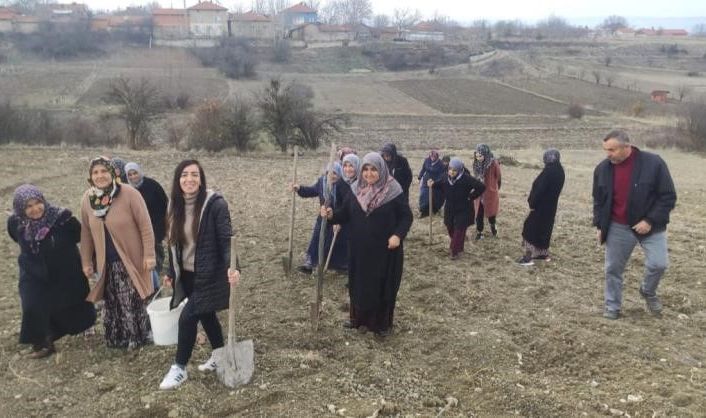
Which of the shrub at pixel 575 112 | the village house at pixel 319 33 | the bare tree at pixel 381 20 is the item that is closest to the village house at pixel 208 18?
the village house at pixel 319 33

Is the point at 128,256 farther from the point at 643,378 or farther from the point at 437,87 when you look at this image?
the point at 437,87

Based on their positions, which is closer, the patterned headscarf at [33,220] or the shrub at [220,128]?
the patterned headscarf at [33,220]

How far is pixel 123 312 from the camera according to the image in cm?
471

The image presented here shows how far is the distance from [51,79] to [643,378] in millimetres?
52347

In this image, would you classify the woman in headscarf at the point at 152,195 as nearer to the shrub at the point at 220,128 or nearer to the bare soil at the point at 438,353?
the bare soil at the point at 438,353

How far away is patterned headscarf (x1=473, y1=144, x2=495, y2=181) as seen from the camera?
8039 mm

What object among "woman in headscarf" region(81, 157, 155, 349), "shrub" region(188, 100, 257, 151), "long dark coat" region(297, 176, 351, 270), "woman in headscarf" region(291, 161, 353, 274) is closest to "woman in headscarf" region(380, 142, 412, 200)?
"woman in headscarf" region(291, 161, 353, 274)

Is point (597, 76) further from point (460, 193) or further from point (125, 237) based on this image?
point (125, 237)

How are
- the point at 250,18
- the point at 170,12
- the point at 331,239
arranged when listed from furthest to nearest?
1. the point at 250,18
2. the point at 170,12
3. the point at 331,239

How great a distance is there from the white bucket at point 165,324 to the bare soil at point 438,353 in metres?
0.13

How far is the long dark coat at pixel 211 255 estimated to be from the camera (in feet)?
13.1

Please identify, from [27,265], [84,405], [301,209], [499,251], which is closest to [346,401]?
[84,405]

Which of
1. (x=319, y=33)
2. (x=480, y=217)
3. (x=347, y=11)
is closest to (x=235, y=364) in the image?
(x=480, y=217)

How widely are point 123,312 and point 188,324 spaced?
95 centimetres
